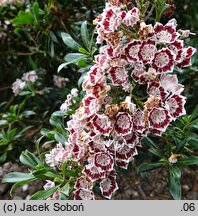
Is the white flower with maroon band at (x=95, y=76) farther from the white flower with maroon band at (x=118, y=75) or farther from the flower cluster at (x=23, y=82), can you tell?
the flower cluster at (x=23, y=82)

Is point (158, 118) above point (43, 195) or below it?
above

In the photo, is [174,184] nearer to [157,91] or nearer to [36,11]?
[157,91]

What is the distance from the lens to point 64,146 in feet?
5.59

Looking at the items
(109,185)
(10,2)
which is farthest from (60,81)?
(109,185)

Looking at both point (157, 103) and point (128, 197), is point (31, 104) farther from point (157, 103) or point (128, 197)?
point (157, 103)

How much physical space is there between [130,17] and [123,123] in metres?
0.34

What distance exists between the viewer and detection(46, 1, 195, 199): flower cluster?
1.40 metres

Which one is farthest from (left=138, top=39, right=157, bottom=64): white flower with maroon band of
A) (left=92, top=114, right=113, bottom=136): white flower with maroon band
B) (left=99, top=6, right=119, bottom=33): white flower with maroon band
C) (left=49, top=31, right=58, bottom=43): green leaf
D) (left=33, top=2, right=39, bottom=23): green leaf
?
(left=49, top=31, right=58, bottom=43): green leaf

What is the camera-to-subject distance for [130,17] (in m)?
1.42

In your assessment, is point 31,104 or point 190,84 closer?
point 190,84

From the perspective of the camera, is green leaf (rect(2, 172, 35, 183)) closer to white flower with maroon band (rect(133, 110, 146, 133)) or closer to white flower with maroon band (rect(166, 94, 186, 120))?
white flower with maroon band (rect(133, 110, 146, 133))

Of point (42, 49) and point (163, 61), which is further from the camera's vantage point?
point (42, 49)
